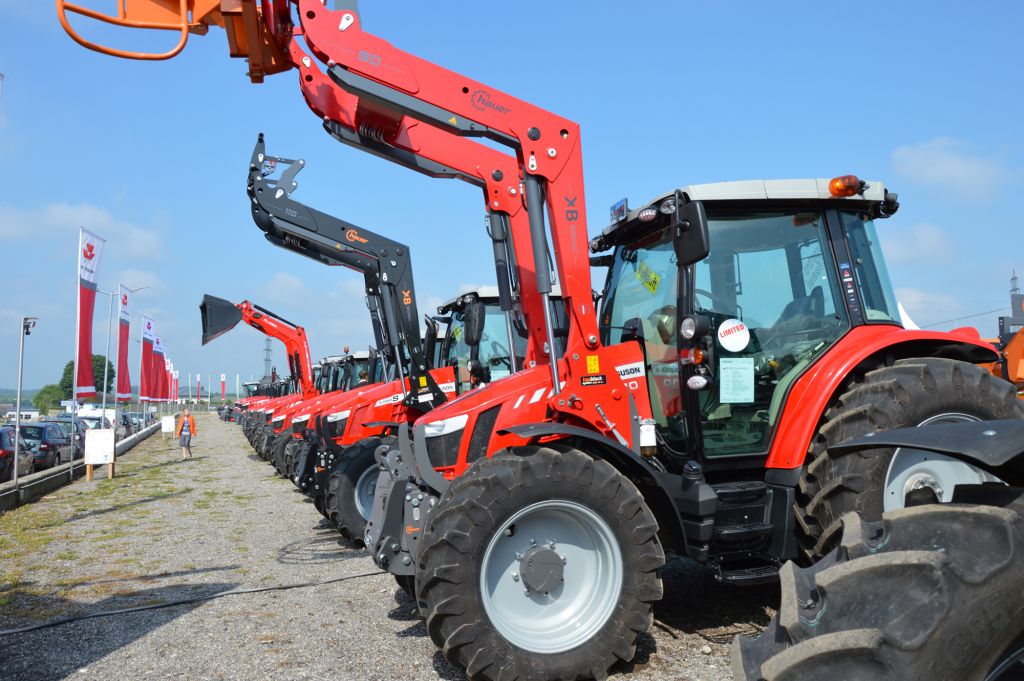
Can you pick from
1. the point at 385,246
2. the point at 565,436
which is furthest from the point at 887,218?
the point at 385,246

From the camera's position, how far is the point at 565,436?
465 centimetres

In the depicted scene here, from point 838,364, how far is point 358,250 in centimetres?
628

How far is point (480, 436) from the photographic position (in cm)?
491

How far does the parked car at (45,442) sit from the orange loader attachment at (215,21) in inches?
659

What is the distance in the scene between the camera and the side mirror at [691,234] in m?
4.30

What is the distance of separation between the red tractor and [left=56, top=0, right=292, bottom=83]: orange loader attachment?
0.9 inches

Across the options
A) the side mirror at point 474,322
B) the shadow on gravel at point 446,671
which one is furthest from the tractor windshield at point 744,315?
the side mirror at point 474,322

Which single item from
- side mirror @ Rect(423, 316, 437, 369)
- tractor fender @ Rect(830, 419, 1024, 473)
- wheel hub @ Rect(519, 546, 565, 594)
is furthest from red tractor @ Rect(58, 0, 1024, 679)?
side mirror @ Rect(423, 316, 437, 369)

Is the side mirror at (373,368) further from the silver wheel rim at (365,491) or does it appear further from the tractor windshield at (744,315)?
the tractor windshield at (744,315)

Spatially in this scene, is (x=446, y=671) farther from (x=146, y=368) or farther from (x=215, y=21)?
(x=146, y=368)

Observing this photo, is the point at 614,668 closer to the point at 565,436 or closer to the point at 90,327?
the point at 565,436

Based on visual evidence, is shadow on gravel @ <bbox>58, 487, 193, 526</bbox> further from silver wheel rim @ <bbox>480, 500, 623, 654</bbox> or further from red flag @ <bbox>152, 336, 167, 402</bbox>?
red flag @ <bbox>152, 336, 167, 402</bbox>

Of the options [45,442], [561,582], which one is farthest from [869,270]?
[45,442]

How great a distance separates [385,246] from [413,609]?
516 centimetres
